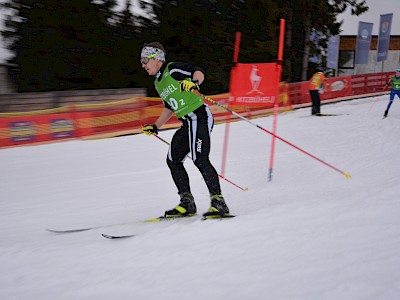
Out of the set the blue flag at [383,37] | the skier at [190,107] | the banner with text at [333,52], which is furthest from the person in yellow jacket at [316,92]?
the blue flag at [383,37]

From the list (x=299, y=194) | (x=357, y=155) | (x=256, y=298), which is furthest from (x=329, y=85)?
(x=256, y=298)

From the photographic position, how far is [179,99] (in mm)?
3785

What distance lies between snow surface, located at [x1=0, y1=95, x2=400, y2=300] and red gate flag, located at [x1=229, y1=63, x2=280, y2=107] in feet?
6.33

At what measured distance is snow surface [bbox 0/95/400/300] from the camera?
2383mm

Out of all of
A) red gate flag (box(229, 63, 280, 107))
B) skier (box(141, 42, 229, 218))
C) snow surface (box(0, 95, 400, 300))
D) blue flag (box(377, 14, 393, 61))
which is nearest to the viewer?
snow surface (box(0, 95, 400, 300))

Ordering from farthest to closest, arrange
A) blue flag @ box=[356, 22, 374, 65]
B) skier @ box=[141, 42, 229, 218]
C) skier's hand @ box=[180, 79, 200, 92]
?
blue flag @ box=[356, 22, 374, 65] < skier @ box=[141, 42, 229, 218] < skier's hand @ box=[180, 79, 200, 92]

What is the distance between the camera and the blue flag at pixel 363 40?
2406 centimetres

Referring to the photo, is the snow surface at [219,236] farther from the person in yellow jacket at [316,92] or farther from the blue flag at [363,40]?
the blue flag at [363,40]

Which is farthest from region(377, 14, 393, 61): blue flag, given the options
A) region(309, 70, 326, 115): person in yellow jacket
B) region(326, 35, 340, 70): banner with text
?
region(309, 70, 326, 115): person in yellow jacket

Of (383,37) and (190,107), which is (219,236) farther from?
(383,37)

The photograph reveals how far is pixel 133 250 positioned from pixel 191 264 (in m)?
0.60

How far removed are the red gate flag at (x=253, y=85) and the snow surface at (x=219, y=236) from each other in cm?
193

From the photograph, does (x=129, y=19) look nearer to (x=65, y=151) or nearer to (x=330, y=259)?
(x=65, y=151)

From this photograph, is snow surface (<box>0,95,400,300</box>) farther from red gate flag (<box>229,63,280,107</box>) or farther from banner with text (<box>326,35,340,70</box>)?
banner with text (<box>326,35,340,70</box>)
